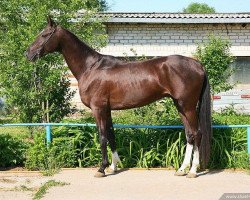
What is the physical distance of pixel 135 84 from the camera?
6.72m

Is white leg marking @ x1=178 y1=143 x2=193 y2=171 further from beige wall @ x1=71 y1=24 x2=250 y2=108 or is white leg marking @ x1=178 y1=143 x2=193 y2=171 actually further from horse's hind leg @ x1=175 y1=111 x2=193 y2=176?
beige wall @ x1=71 y1=24 x2=250 y2=108

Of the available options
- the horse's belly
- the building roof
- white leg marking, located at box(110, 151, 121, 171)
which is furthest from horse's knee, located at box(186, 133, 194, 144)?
the building roof

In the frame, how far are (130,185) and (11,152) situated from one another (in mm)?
2458

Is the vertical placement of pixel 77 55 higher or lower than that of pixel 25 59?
lower

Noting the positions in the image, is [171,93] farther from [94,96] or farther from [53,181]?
[53,181]

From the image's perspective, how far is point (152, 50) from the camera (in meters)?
14.9

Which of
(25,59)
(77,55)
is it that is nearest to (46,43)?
(77,55)

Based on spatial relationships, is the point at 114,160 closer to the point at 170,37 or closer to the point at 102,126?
the point at 102,126

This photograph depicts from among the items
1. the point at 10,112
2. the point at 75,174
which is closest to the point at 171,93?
the point at 75,174

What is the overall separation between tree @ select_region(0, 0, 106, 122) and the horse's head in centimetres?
161

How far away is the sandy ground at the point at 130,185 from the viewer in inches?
221

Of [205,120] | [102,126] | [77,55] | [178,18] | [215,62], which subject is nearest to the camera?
[205,120]

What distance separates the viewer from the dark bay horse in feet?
21.5

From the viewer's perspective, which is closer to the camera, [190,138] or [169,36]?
[190,138]
